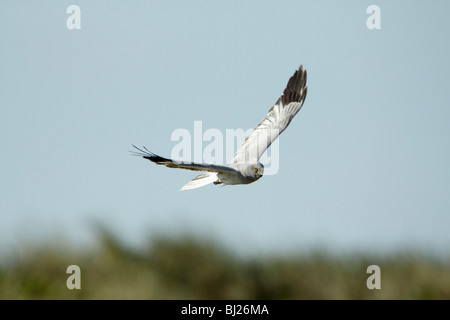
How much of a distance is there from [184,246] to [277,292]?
229 centimetres

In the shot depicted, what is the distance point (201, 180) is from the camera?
1559cm

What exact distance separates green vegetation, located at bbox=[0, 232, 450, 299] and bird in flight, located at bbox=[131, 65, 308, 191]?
1.64 m

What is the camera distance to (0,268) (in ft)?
48.0

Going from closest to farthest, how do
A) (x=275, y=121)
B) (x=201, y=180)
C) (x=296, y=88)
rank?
1. (x=201, y=180)
2. (x=275, y=121)
3. (x=296, y=88)

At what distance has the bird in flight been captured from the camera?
13467mm

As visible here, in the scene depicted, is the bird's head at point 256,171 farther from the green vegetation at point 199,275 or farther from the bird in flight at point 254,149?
the green vegetation at point 199,275

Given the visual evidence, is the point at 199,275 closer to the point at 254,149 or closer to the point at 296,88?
the point at 254,149

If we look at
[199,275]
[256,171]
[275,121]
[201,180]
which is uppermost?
[275,121]

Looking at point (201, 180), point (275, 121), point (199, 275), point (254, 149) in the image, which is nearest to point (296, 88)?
point (275, 121)

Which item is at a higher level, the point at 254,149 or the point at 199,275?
the point at 254,149

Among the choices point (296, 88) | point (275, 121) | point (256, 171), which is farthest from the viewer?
point (296, 88)

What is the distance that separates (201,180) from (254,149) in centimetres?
175
